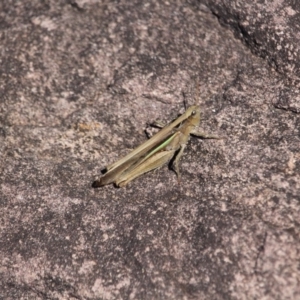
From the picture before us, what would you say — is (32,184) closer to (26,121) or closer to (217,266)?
(26,121)

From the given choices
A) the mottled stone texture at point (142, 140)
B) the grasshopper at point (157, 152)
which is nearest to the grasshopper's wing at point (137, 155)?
the grasshopper at point (157, 152)

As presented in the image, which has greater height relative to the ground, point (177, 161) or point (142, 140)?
point (177, 161)

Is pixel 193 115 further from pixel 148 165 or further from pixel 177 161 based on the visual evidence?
pixel 148 165

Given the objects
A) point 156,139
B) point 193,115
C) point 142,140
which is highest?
point 193,115

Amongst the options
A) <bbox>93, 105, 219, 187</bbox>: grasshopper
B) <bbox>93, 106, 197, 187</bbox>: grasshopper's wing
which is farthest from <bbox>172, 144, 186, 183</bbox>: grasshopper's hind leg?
<bbox>93, 106, 197, 187</bbox>: grasshopper's wing

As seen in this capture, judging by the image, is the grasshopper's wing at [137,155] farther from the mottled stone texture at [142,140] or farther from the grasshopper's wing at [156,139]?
the mottled stone texture at [142,140]

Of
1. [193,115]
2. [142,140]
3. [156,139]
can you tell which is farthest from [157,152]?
[193,115]
